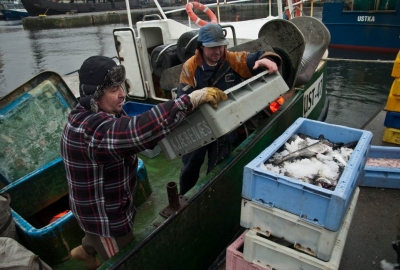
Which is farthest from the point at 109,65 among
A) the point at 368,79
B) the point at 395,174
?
the point at 368,79

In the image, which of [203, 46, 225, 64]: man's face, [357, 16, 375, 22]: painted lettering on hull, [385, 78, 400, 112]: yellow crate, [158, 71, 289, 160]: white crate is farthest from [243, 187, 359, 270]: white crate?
[357, 16, 375, 22]: painted lettering on hull

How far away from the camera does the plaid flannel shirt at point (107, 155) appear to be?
1501 mm

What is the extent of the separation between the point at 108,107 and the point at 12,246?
924 mm

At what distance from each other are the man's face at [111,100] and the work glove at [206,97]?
1.29 feet

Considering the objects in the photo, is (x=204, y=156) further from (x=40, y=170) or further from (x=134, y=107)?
(x=134, y=107)

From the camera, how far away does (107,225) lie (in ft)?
5.87

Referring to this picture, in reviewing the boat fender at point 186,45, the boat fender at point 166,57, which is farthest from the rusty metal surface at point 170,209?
the boat fender at point 166,57

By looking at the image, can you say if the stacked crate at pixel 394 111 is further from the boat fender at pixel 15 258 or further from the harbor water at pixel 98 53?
the boat fender at pixel 15 258

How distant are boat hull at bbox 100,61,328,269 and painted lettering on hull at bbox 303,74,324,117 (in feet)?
3.90

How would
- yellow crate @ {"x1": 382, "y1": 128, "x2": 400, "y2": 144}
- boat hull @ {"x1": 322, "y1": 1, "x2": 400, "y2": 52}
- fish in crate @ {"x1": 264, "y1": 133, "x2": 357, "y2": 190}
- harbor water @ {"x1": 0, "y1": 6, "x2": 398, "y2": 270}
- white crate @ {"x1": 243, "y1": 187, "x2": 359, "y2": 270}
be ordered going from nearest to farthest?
white crate @ {"x1": 243, "y1": 187, "x2": 359, "y2": 270} < fish in crate @ {"x1": 264, "y1": 133, "x2": 357, "y2": 190} < yellow crate @ {"x1": 382, "y1": 128, "x2": 400, "y2": 144} < harbor water @ {"x1": 0, "y1": 6, "x2": 398, "y2": 270} < boat hull @ {"x1": 322, "y1": 1, "x2": 400, "y2": 52}

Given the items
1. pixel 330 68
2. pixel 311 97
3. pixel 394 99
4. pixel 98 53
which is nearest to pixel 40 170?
pixel 311 97

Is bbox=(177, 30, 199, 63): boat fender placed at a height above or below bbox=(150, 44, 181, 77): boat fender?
above

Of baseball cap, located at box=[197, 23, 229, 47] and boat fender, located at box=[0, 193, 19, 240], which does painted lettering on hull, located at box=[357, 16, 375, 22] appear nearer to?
baseball cap, located at box=[197, 23, 229, 47]

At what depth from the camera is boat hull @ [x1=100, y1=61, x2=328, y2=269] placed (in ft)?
6.22
